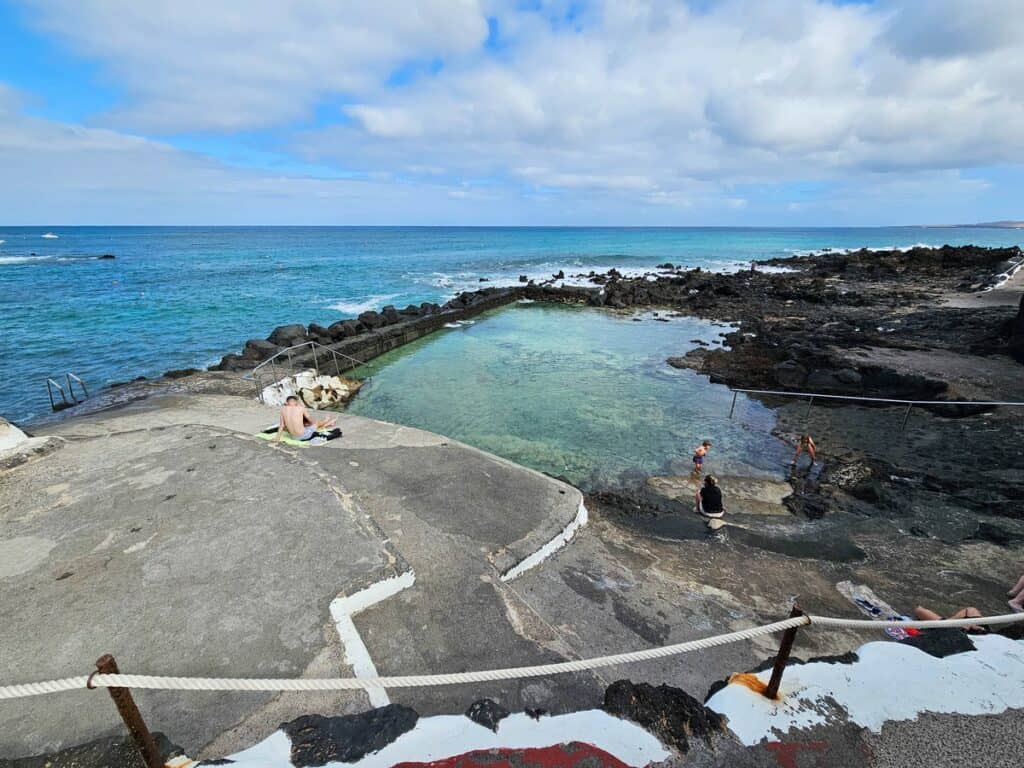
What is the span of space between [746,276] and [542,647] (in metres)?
43.0

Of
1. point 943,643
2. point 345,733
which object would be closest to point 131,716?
point 345,733

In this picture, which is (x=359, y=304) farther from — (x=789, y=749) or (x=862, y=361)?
(x=789, y=749)

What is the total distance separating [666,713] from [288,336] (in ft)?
66.9

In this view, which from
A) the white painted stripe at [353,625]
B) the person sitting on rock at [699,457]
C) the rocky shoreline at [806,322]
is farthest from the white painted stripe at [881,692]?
the rocky shoreline at [806,322]

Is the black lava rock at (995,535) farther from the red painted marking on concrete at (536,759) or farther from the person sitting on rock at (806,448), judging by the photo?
the red painted marking on concrete at (536,759)

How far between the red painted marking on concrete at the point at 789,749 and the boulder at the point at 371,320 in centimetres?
2188

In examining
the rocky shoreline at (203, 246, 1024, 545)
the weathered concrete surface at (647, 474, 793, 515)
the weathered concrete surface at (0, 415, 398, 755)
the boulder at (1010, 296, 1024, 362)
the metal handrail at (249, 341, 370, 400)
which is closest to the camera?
the weathered concrete surface at (0, 415, 398, 755)

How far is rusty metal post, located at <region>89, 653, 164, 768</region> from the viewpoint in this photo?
Result: 5.93 ft

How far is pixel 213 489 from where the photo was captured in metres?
5.22

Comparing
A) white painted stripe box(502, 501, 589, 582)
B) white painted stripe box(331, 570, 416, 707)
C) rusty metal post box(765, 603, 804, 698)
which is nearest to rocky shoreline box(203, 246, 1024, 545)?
white painted stripe box(502, 501, 589, 582)

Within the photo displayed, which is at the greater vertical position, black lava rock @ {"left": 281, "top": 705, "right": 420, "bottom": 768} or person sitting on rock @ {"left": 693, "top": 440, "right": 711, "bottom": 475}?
black lava rock @ {"left": 281, "top": 705, "right": 420, "bottom": 768}

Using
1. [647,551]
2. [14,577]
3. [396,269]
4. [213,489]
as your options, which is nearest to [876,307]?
[647,551]

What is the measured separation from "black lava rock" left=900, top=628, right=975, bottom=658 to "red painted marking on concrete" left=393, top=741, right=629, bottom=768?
7.91 feet

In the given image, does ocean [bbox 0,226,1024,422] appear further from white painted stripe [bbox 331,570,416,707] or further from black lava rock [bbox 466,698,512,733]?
black lava rock [bbox 466,698,512,733]
